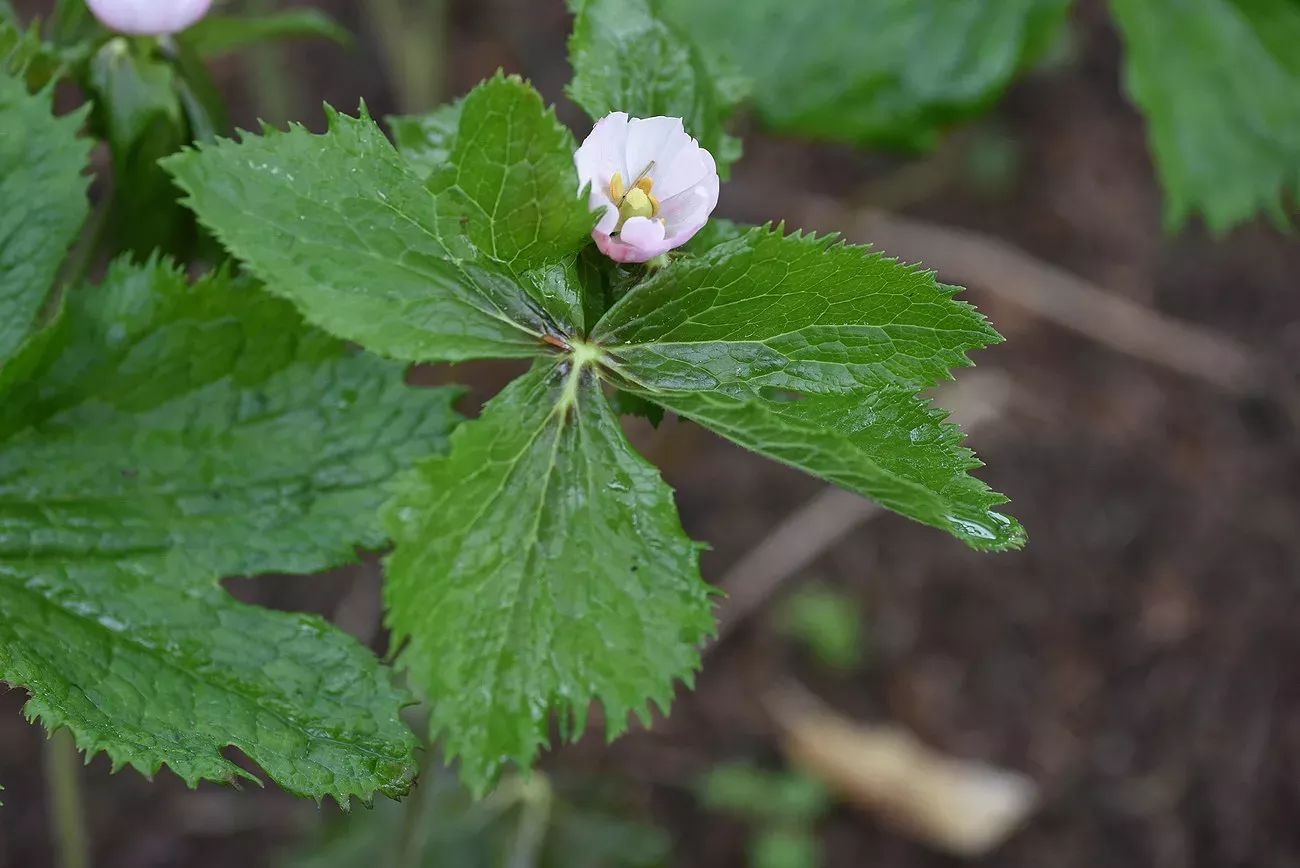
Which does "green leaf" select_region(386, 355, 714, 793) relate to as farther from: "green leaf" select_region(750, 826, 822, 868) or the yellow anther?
"green leaf" select_region(750, 826, 822, 868)

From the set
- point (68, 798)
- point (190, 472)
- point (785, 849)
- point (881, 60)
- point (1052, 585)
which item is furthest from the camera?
point (1052, 585)

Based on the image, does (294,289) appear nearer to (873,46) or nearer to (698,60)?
(698,60)

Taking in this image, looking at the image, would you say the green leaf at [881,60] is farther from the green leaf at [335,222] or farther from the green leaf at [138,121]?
the green leaf at [335,222]

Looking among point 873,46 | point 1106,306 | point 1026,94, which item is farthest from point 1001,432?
point 873,46

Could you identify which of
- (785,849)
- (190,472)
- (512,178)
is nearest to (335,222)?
(512,178)

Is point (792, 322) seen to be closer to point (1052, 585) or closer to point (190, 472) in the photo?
point (190, 472)

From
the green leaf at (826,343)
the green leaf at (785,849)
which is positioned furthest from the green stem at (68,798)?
the green leaf at (785,849)
